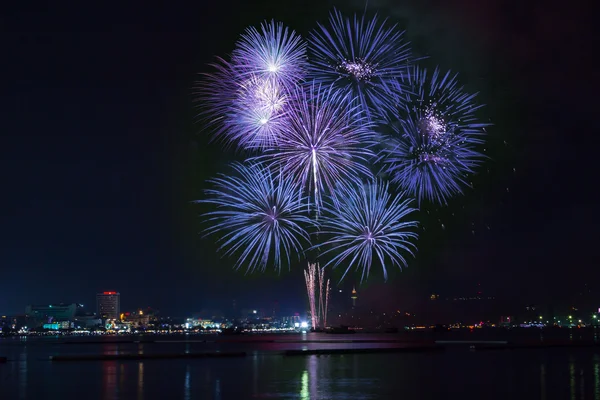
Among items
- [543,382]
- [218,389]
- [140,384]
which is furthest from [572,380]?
[140,384]

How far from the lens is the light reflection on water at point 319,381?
27.2 meters

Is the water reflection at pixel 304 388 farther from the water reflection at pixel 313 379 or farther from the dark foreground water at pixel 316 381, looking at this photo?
the water reflection at pixel 313 379

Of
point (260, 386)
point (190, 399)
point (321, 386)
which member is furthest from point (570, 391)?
point (190, 399)

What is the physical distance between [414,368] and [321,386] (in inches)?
507

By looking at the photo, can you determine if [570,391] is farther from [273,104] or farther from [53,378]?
[53,378]

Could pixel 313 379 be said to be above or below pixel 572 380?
above

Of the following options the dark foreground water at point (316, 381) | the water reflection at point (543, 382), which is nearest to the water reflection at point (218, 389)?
the dark foreground water at point (316, 381)

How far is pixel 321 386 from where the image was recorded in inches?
1169

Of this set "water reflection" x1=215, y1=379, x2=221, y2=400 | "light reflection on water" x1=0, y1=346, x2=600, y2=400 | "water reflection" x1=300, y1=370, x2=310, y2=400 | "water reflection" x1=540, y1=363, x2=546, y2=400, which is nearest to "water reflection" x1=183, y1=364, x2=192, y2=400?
"light reflection on water" x1=0, y1=346, x2=600, y2=400

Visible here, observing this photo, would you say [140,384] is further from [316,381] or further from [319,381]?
[319,381]

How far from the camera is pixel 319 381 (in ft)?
105

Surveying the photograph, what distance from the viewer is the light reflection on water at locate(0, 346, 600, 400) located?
89.3 ft

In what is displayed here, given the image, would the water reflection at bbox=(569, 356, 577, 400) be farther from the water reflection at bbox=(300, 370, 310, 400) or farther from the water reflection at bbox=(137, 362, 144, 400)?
the water reflection at bbox=(137, 362, 144, 400)

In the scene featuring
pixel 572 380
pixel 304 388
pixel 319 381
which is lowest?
pixel 572 380
